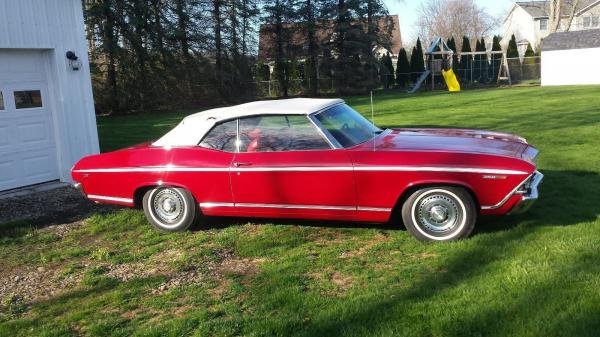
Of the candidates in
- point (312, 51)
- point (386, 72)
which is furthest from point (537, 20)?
point (312, 51)

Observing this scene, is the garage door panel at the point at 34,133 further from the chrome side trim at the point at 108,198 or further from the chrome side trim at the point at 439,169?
the chrome side trim at the point at 439,169

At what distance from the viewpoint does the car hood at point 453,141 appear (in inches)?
210

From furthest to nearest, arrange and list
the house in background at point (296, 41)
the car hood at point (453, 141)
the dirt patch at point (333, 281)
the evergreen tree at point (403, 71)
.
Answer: the evergreen tree at point (403, 71)
the house in background at point (296, 41)
the car hood at point (453, 141)
the dirt patch at point (333, 281)

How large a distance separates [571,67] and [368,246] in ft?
108

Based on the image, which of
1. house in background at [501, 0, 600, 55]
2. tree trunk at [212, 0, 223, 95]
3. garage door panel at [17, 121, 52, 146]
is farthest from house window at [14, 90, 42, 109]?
house in background at [501, 0, 600, 55]

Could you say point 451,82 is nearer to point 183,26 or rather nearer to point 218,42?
point 218,42

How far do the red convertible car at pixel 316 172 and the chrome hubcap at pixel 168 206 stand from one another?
0.01 meters

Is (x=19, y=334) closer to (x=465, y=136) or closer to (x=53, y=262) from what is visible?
(x=53, y=262)

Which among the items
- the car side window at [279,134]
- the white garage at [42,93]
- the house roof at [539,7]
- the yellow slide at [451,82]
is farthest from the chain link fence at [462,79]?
the house roof at [539,7]

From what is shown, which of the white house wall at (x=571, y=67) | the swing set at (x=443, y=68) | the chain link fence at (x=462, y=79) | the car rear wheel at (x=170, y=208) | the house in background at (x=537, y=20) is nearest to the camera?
the car rear wheel at (x=170, y=208)

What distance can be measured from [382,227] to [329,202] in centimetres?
76

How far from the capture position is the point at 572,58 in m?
33.7

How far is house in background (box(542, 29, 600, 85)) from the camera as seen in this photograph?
1293 inches

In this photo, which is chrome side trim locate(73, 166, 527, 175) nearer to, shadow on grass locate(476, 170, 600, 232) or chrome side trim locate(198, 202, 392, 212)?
chrome side trim locate(198, 202, 392, 212)
